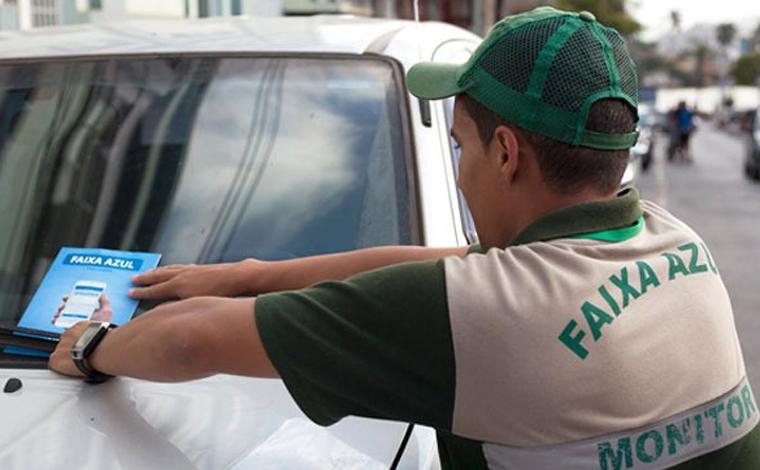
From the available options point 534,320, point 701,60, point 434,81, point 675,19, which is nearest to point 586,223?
point 534,320

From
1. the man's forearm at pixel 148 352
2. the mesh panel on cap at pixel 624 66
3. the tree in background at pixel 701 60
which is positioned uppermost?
the mesh panel on cap at pixel 624 66

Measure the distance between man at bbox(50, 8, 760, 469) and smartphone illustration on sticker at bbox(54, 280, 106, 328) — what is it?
0.56 m

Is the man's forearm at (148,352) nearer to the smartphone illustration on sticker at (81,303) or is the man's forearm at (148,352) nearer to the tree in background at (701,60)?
the smartphone illustration on sticker at (81,303)

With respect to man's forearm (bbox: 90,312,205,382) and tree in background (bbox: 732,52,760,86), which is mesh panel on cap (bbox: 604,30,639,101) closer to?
man's forearm (bbox: 90,312,205,382)

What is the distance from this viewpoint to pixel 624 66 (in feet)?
5.13

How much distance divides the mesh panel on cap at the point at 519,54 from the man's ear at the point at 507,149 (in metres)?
0.06

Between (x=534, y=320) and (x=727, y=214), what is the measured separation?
44.8ft

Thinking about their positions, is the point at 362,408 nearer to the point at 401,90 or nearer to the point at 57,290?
the point at 57,290

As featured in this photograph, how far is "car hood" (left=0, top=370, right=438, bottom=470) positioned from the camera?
1599 millimetres

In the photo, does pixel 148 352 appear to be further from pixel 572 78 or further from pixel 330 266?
pixel 572 78

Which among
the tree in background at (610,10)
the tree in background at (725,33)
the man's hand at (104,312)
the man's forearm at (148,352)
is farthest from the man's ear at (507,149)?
the tree in background at (725,33)

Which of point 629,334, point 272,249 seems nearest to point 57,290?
point 272,249

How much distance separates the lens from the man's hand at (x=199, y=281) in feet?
6.90

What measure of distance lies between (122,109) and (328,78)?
53 centimetres
